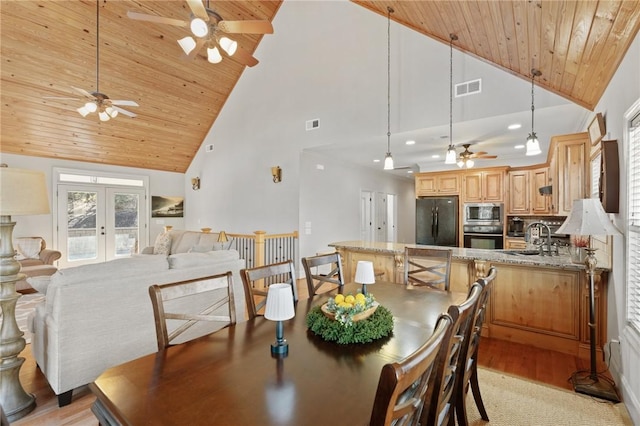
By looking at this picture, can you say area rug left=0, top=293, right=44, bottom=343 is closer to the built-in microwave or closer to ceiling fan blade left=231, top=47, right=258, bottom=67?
ceiling fan blade left=231, top=47, right=258, bottom=67

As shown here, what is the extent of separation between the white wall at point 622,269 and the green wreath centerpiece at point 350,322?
5.36 ft

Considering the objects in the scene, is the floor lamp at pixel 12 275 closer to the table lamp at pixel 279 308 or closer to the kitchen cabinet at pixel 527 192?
the table lamp at pixel 279 308

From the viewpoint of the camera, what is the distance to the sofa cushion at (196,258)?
2910 millimetres

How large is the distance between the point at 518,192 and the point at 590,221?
14.7 ft

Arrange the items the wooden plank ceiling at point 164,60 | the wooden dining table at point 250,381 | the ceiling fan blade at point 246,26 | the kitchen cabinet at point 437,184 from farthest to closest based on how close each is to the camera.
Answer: the kitchen cabinet at point 437,184 → the ceiling fan blade at point 246,26 → the wooden plank ceiling at point 164,60 → the wooden dining table at point 250,381

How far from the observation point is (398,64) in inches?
190

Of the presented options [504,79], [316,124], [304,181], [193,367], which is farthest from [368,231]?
[193,367]

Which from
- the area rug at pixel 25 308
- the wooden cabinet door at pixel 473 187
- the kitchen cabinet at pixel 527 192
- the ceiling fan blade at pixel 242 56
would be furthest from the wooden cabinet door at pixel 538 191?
the area rug at pixel 25 308

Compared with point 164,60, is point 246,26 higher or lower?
lower

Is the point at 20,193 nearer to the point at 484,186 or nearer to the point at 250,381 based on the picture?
the point at 250,381

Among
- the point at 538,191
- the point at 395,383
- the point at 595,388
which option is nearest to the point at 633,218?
the point at 595,388

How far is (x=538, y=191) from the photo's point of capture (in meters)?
5.87

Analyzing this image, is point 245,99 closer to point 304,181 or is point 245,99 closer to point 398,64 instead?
point 304,181

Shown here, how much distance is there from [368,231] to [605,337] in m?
5.92
